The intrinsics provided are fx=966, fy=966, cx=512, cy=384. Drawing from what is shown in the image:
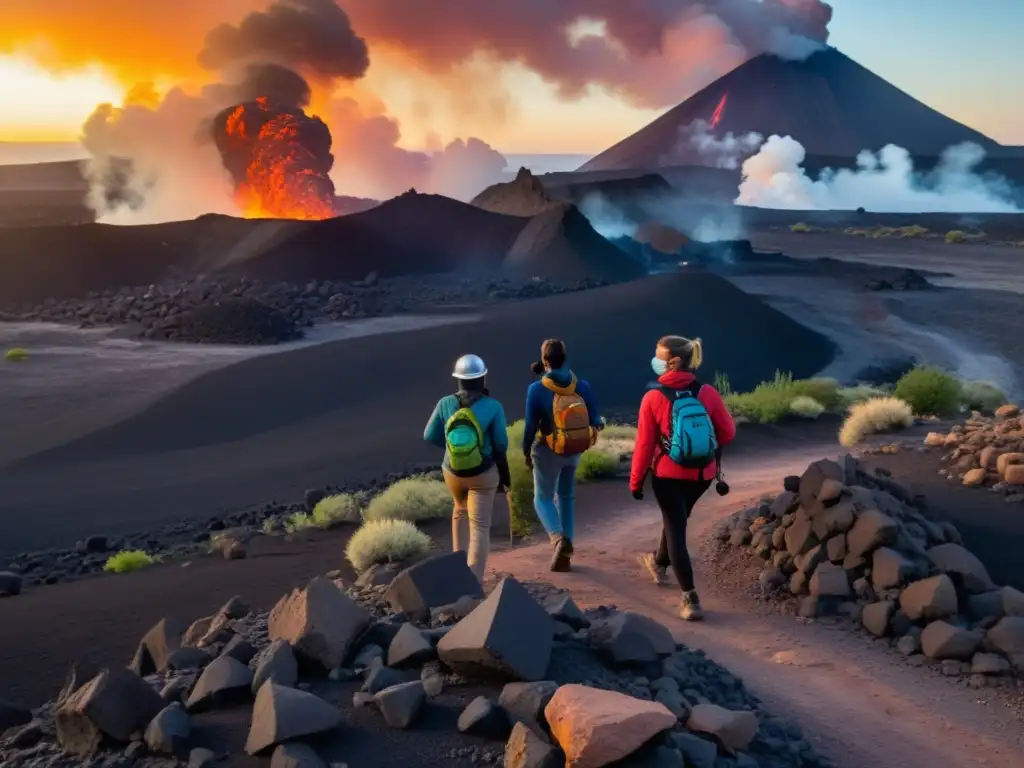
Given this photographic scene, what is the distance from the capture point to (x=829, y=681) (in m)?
5.54

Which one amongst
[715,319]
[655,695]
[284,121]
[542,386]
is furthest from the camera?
[284,121]

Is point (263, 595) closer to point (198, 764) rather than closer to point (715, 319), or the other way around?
point (198, 764)

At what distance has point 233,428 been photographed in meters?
18.8

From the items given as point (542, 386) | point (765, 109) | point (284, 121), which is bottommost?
point (542, 386)

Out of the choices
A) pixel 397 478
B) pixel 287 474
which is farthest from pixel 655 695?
pixel 287 474

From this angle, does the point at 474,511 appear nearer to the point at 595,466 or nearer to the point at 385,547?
the point at 385,547

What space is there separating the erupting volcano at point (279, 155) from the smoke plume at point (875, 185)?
61299 millimetres

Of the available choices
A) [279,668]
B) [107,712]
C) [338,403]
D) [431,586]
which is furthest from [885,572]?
[338,403]

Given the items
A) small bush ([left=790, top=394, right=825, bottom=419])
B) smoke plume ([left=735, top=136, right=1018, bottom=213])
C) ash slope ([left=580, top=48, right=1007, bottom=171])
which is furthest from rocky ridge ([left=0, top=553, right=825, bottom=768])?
ash slope ([left=580, top=48, right=1007, bottom=171])

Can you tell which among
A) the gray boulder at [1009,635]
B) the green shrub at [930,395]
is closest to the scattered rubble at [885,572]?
the gray boulder at [1009,635]

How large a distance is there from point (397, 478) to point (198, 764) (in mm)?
9786

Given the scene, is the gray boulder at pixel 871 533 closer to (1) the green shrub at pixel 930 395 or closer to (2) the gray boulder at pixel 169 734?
(2) the gray boulder at pixel 169 734

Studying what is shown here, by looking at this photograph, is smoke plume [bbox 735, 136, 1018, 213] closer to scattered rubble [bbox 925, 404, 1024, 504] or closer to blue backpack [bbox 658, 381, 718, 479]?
scattered rubble [bbox 925, 404, 1024, 504]

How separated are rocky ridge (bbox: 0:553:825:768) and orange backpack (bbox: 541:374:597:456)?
1.79 metres
